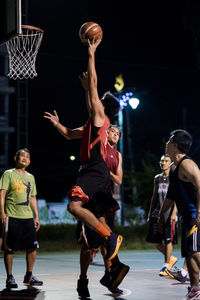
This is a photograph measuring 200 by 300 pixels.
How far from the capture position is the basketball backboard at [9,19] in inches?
372

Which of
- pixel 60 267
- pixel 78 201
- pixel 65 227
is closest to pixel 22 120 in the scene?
pixel 65 227

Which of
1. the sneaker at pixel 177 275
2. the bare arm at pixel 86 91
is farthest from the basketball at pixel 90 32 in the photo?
the sneaker at pixel 177 275

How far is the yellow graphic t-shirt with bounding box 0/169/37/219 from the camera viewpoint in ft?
29.5

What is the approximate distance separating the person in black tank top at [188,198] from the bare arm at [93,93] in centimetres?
98

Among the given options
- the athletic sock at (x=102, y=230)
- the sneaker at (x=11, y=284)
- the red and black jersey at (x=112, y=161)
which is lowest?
the sneaker at (x=11, y=284)

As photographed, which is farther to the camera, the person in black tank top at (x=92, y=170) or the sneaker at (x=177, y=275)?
the sneaker at (x=177, y=275)

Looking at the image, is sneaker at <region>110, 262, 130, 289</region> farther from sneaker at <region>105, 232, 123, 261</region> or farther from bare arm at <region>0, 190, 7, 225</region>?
bare arm at <region>0, 190, 7, 225</region>

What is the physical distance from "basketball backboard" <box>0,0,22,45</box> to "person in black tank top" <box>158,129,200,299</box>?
11.3 ft

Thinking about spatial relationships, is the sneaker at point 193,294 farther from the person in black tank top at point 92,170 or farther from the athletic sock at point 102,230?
the athletic sock at point 102,230

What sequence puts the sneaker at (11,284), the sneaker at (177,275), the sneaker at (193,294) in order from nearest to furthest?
the sneaker at (193,294) < the sneaker at (11,284) < the sneaker at (177,275)

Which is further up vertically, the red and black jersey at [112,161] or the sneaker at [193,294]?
the red and black jersey at [112,161]

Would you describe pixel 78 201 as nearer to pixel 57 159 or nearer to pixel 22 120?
pixel 22 120

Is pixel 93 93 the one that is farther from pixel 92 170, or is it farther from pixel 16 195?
pixel 16 195

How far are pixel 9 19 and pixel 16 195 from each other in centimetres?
289
